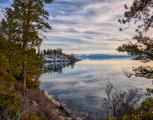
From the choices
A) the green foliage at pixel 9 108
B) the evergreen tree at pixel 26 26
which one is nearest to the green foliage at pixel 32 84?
the evergreen tree at pixel 26 26

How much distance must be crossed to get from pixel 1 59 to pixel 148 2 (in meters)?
29.3

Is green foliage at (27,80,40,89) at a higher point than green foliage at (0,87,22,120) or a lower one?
lower

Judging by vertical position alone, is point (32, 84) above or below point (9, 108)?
below

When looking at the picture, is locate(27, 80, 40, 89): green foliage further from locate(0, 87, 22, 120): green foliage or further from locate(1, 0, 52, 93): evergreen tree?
locate(0, 87, 22, 120): green foliage

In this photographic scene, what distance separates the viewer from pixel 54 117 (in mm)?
29141

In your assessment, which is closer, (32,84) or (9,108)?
Result: (9,108)

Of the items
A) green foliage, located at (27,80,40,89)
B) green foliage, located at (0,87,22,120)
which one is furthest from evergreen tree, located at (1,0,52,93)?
green foliage, located at (0,87,22,120)

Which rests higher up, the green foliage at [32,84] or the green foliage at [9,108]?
the green foliage at [9,108]

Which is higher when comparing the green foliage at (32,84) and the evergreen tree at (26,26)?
the evergreen tree at (26,26)

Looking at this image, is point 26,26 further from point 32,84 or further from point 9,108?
point 9,108

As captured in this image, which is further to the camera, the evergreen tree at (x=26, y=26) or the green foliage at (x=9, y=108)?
the evergreen tree at (x=26, y=26)

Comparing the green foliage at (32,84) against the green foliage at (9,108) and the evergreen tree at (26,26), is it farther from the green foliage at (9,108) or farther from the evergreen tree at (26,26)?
the green foliage at (9,108)

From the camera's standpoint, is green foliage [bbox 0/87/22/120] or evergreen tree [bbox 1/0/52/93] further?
evergreen tree [bbox 1/0/52/93]

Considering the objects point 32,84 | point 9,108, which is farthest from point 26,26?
point 9,108
